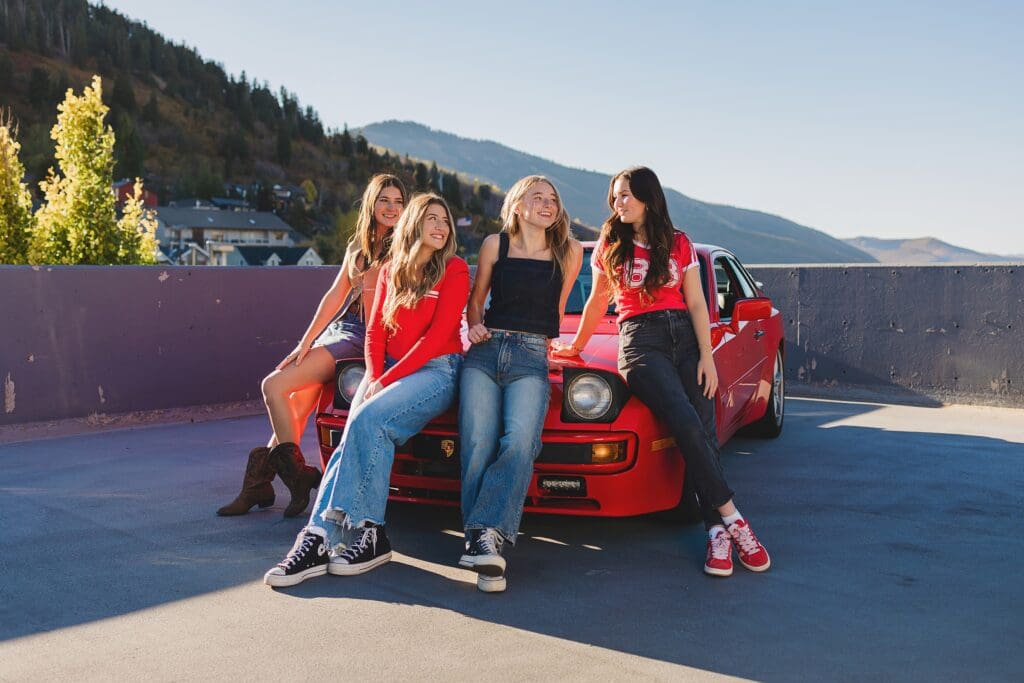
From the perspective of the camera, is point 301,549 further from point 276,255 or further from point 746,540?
point 276,255

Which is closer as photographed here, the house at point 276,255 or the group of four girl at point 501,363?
the group of four girl at point 501,363

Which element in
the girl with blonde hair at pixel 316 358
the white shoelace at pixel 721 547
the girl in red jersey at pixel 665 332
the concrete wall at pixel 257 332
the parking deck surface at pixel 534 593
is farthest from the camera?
the concrete wall at pixel 257 332

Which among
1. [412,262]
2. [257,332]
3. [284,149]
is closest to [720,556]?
[412,262]

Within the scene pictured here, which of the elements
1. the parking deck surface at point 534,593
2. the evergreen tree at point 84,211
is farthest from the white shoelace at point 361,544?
the evergreen tree at point 84,211

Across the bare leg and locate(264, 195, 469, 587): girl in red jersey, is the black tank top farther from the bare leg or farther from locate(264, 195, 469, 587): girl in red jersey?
the bare leg

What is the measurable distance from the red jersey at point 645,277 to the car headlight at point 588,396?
0.41 metres

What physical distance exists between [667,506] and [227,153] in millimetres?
103258

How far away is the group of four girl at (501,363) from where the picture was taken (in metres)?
4.44

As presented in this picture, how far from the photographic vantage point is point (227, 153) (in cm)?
10231

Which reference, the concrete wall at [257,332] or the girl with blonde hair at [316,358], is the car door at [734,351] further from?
the concrete wall at [257,332]

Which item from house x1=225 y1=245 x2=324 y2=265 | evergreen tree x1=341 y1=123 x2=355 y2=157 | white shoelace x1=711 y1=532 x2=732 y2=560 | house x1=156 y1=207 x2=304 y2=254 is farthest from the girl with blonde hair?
evergreen tree x1=341 y1=123 x2=355 y2=157

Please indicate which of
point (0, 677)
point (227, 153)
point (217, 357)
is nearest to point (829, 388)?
point (217, 357)

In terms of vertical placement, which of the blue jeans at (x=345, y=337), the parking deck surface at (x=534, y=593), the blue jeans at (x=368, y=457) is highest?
the blue jeans at (x=345, y=337)

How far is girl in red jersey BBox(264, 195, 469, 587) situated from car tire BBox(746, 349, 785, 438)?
3674mm
